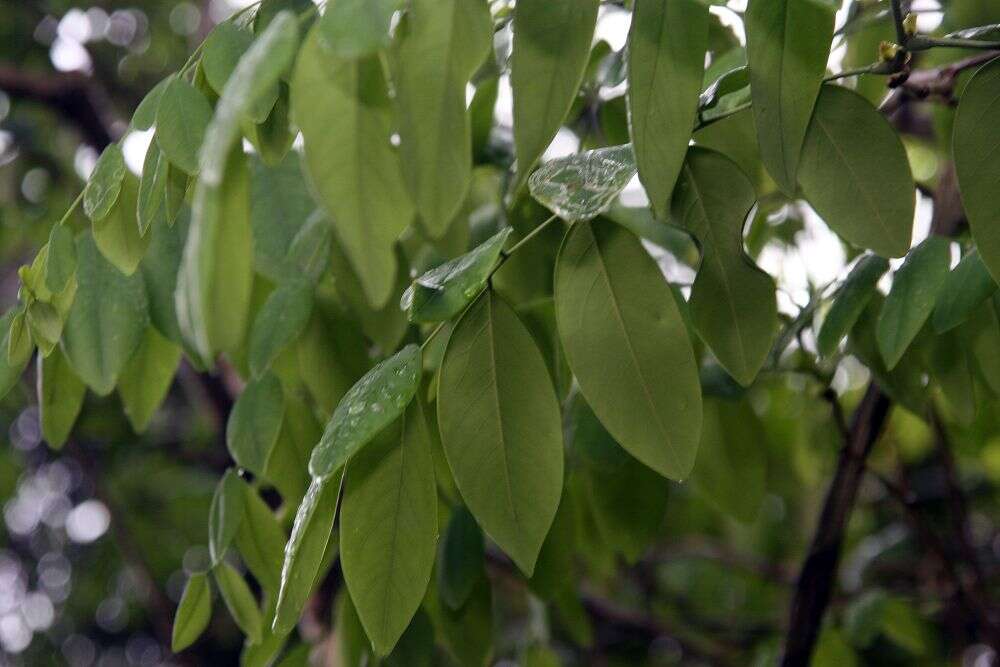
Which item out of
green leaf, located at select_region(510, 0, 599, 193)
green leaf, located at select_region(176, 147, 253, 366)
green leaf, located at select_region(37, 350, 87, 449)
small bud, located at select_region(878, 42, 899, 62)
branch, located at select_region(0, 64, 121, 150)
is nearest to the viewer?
green leaf, located at select_region(176, 147, 253, 366)

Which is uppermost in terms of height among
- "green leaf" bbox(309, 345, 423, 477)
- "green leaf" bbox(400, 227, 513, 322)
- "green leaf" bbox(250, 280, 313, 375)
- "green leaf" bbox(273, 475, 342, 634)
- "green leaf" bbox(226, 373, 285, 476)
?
"green leaf" bbox(400, 227, 513, 322)

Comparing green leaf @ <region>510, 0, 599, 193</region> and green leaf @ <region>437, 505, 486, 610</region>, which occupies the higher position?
green leaf @ <region>510, 0, 599, 193</region>

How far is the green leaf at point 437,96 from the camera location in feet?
1.08

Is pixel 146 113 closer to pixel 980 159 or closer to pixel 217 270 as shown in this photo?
pixel 217 270

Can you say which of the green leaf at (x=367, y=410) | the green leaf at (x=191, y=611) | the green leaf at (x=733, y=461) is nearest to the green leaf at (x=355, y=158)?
the green leaf at (x=367, y=410)

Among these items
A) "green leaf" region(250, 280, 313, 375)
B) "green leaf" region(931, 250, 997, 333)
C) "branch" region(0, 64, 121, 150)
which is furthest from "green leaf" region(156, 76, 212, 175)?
"branch" region(0, 64, 121, 150)

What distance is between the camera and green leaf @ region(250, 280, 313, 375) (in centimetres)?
56

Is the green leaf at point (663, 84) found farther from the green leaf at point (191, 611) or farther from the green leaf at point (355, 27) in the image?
the green leaf at point (191, 611)

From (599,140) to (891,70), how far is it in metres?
0.26

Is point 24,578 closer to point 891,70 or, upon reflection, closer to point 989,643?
point 989,643

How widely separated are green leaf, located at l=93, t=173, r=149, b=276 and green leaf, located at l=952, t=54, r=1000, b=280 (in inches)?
14.4

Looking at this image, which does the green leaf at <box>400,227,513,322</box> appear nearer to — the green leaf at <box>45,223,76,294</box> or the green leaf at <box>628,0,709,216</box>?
the green leaf at <box>628,0,709,216</box>

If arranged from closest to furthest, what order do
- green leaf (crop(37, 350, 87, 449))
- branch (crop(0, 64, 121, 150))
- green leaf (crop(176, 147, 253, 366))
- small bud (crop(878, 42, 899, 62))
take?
green leaf (crop(176, 147, 253, 366))
small bud (crop(878, 42, 899, 62))
green leaf (crop(37, 350, 87, 449))
branch (crop(0, 64, 121, 150))

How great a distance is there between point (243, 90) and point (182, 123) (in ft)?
0.65
